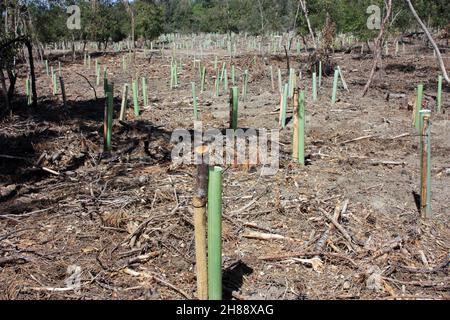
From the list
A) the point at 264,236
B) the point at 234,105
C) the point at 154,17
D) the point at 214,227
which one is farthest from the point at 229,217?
the point at 154,17

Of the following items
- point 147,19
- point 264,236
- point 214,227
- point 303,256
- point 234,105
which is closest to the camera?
point 214,227

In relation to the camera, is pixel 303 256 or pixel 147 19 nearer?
pixel 303 256

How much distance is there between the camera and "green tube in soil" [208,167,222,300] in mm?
2803

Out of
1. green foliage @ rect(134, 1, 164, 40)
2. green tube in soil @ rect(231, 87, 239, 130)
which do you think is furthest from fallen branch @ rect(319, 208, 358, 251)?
green foliage @ rect(134, 1, 164, 40)

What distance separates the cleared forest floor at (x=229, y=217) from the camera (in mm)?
3529

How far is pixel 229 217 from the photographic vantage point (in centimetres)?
446

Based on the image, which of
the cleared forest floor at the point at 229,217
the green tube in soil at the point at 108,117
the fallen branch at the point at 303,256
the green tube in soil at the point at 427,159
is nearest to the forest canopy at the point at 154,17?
the cleared forest floor at the point at 229,217

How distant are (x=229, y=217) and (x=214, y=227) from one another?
5.33 feet

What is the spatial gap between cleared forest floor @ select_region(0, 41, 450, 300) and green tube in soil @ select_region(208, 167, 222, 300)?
1.45 feet

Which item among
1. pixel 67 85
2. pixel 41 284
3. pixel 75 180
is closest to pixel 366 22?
pixel 67 85

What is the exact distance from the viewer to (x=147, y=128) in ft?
26.0

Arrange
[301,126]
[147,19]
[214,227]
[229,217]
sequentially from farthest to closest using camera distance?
[147,19] < [301,126] < [229,217] < [214,227]

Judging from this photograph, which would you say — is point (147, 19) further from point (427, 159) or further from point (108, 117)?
point (427, 159)

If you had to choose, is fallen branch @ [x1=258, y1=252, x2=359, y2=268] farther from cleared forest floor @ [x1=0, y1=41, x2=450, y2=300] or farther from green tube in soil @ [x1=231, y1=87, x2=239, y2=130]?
green tube in soil @ [x1=231, y1=87, x2=239, y2=130]
